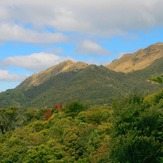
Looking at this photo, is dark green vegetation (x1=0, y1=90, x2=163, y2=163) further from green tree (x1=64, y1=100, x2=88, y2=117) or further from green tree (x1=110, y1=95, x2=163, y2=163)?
green tree (x1=64, y1=100, x2=88, y2=117)

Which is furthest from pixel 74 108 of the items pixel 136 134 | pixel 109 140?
pixel 136 134

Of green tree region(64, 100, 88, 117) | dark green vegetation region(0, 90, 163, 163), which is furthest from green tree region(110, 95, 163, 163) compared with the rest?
green tree region(64, 100, 88, 117)

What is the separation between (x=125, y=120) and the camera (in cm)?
3020

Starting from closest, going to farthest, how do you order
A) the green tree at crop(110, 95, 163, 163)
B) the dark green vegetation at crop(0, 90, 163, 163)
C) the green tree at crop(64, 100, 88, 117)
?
the green tree at crop(110, 95, 163, 163) < the dark green vegetation at crop(0, 90, 163, 163) < the green tree at crop(64, 100, 88, 117)

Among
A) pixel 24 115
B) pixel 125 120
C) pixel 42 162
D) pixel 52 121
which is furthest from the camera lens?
pixel 24 115

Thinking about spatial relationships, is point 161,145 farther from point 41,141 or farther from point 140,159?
point 41,141

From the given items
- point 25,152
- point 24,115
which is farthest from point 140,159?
point 24,115

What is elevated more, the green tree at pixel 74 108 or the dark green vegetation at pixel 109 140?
the green tree at pixel 74 108

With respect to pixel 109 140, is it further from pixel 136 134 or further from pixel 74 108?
pixel 74 108

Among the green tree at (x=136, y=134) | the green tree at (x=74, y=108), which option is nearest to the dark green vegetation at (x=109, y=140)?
the green tree at (x=136, y=134)

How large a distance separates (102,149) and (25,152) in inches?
435

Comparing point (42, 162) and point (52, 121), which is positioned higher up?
point (52, 121)

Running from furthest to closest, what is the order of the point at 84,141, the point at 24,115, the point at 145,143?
the point at 24,115
the point at 84,141
the point at 145,143

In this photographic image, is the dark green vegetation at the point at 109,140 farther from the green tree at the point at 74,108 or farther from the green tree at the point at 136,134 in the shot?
the green tree at the point at 74,108
